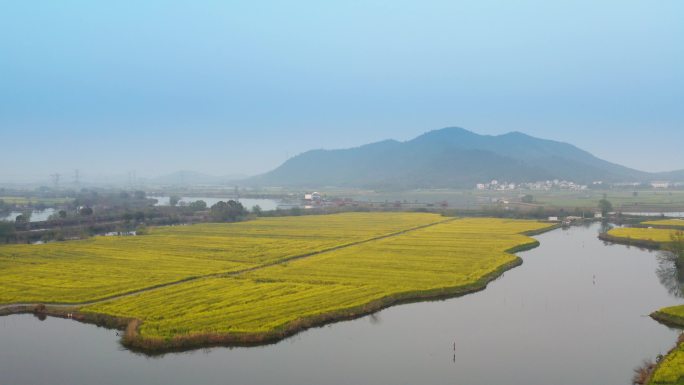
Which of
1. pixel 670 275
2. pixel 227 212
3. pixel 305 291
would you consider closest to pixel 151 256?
pixel 305 291

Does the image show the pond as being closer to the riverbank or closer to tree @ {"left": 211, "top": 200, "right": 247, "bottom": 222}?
the riverbank

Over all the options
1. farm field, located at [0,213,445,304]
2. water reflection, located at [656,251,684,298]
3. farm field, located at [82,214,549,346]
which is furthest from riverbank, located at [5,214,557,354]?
water reflection, located at [656,251,684,298]

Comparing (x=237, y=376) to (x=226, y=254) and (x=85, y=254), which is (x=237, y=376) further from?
(x=85, y=254)

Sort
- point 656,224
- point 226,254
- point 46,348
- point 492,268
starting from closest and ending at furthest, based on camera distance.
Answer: point 46,348 < point 492,268 < point 226,254 < point 656,224

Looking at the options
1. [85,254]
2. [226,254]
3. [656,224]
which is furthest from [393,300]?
[656,224]

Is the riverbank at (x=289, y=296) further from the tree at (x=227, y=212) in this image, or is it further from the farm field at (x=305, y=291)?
the tree at (x=227, y=212)
